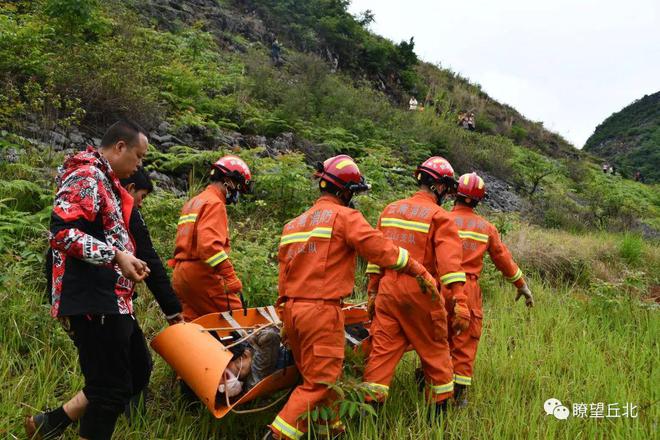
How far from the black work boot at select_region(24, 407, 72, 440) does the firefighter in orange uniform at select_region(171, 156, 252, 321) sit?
1502mm

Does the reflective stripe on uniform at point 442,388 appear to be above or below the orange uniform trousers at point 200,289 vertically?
above

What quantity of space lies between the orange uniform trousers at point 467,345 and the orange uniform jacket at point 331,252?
1172 millimetres

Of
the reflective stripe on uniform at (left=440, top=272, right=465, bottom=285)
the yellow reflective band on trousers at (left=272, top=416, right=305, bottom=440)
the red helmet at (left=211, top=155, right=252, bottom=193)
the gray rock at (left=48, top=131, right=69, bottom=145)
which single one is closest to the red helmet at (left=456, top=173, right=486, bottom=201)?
the reflective stripe on uniform at (left=440, top=272, right=465, bottom=285)

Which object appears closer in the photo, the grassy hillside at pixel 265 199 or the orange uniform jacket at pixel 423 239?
the grassy hillside at pixel 265 199

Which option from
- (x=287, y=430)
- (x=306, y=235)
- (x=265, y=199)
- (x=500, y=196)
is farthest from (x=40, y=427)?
(x=500, y=196)

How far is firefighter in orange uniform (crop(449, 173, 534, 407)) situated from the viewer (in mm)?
3879

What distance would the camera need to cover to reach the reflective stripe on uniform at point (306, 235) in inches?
120

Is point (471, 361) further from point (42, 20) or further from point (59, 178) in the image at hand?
point (42, 20)

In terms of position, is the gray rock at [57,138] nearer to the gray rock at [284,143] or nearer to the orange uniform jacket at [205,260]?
the orange uniform jacket at [205,260]

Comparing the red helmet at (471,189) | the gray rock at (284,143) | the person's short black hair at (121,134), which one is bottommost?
the gray rock at (284,143)

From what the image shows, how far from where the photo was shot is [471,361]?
390 cm

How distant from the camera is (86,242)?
222 centimetres

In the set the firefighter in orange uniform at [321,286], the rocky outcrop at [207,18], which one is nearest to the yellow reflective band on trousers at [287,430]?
the firefighter in orange uniform at [321,286]

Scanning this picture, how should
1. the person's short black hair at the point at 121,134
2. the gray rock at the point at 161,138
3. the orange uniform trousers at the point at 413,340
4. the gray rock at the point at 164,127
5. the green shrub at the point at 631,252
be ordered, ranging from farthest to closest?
the green shrub at the point at 631,252 < the gray rock at the point at 164,127 < the gray rock at the point at 161,138 < the orange uniform trousers at the point at 413,340 < the person's short black hair at the point at 121,134
